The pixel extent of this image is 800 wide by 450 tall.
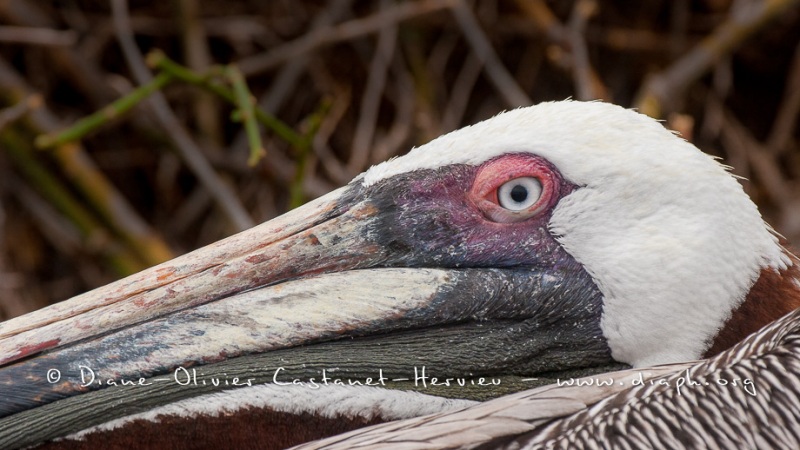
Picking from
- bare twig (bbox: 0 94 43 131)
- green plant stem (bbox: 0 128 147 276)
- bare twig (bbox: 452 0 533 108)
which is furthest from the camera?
bare twig (bbox: 452 0 533 108)

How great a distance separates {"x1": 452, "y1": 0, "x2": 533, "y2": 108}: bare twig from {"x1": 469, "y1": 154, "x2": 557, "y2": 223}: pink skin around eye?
1.98m

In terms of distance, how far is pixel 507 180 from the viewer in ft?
6.42

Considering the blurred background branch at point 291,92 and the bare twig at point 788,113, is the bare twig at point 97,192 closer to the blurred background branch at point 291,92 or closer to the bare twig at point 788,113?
the blurred background branch at point 291,92

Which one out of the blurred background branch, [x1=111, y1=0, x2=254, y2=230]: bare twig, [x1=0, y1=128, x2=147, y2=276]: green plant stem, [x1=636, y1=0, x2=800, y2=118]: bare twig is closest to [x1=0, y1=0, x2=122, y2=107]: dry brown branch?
the blurred background branch

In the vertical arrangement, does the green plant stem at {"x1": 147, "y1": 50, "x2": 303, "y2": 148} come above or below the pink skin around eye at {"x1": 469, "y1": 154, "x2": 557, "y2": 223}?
above

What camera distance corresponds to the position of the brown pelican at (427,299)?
182 cm

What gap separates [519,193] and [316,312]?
437mm

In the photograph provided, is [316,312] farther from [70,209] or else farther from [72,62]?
[72,62]

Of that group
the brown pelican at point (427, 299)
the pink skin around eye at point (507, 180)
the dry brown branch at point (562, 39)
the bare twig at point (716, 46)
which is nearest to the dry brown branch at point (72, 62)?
the dry brown branch at point (562, 39)

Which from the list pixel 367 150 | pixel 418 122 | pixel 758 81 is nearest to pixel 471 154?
pixel 418 122

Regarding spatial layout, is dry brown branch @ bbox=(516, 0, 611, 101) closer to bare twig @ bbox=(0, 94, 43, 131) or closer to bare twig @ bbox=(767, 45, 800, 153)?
bare twig @ bbox=(767, 45, 800, 153)

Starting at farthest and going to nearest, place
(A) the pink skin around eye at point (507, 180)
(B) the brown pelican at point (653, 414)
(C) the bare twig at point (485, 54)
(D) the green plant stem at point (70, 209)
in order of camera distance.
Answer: (C) the bare twig at point (485, 54), (D) the green plant stem at point (70, 209), (A) the pink skin around eye at point (507, 180), (B) the brown pelican at point (653, 414)

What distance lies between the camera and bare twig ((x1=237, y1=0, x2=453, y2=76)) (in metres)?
3.93

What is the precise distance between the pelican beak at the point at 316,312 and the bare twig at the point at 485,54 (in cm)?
203
